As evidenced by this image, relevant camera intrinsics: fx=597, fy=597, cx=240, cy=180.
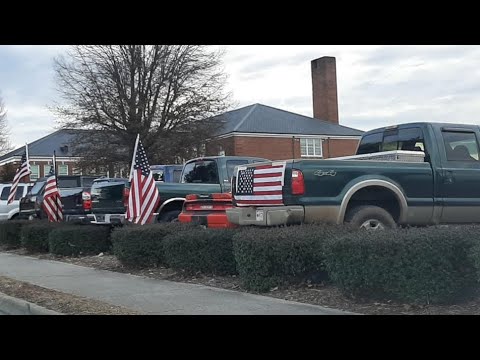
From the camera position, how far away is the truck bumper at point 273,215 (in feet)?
27.5

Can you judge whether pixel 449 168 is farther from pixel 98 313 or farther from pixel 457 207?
pixel 98 313

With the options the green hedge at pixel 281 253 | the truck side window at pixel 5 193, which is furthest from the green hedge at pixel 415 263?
the truck side window at pixel 5 193

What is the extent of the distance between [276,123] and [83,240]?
119 feet

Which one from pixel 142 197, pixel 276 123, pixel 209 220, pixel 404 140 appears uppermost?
pixel 276 123

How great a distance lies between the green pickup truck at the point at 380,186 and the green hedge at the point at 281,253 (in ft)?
1.28

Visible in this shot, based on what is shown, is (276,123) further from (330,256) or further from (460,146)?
(330,256)

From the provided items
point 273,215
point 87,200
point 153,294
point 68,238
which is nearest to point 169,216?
point 68,238

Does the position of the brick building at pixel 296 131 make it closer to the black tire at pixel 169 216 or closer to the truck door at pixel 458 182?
the black tire at pixel 169 216

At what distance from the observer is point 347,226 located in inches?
316

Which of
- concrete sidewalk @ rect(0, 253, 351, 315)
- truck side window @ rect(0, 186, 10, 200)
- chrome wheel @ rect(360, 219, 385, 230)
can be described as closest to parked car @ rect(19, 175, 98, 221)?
truck side window @ rect(0, 186, 10, 200)

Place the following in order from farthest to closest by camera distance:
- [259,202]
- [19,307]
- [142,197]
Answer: [142,197] → [259,202] → [19,307]

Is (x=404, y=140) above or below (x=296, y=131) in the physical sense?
below

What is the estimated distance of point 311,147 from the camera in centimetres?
4934
